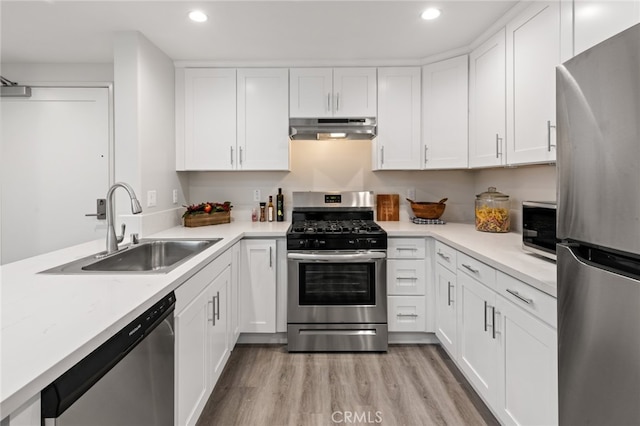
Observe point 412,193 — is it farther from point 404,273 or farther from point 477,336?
point 477,336

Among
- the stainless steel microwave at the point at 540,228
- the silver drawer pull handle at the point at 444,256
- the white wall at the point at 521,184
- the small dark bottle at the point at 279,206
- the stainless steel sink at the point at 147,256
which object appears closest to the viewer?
the stainless steel microwave at the point at 540,228

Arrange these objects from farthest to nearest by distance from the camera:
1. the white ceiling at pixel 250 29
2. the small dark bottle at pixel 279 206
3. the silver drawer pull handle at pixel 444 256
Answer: the small dark bottle at pixel 279 206
the silver drawer pull handle at pixel 444 256
the white ceiling at pixel 250 29

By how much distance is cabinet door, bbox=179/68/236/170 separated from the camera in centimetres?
288

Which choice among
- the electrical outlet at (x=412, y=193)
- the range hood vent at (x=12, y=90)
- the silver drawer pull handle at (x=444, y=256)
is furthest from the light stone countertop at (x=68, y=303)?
the range hood vent at (x=12, y=90)

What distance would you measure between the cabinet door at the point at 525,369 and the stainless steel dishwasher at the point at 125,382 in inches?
56.4

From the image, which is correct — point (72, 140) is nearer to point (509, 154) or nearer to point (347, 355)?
point (347, 355)

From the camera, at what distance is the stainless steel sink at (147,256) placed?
167cm

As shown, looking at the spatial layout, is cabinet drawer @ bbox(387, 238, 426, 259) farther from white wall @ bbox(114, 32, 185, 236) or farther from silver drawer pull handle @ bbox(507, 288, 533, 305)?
white wall @ bbox(114, 32, 185, 236)

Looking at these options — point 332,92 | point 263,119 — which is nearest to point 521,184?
point 332,92

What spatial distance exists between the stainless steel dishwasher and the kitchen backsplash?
202 cm

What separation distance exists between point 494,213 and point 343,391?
1.65 metres

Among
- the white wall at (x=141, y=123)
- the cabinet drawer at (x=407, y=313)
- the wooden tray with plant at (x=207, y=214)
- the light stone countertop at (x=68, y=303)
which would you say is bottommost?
the cabinet drawer at (x=407, y=313)

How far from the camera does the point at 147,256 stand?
6.97 feet

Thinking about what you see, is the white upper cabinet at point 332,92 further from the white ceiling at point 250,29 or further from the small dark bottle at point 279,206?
the small dark bottle at point 279,206
